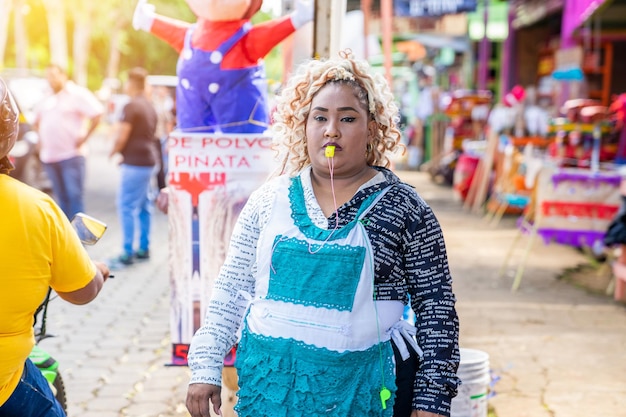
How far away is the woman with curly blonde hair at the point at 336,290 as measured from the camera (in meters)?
2.36

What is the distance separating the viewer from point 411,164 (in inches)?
947

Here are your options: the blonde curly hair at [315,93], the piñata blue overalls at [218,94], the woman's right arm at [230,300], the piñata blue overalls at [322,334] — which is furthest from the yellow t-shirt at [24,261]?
the piñata blue overalls at [218,94]

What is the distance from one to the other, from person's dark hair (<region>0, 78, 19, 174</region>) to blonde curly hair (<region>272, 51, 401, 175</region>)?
78 cm

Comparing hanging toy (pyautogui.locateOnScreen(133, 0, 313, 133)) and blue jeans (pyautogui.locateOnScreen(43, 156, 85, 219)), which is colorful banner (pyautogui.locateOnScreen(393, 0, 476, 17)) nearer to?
blue jeans (pyautogui.locateOnScreen(43, 156, 85, 219))

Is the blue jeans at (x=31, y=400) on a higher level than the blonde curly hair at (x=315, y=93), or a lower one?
lower

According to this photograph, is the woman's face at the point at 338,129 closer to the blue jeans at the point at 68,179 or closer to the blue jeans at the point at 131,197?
the blue jeans at the point at 131,197

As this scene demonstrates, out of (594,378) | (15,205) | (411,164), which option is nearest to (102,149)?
(411,164)

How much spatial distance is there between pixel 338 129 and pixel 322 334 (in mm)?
589

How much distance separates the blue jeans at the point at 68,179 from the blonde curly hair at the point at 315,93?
6.66m

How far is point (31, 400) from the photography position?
256cm

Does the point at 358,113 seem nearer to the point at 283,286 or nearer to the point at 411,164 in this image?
the point at 283,286

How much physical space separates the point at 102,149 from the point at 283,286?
1193 inches

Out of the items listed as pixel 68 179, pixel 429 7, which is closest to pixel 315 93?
pixel 68 179

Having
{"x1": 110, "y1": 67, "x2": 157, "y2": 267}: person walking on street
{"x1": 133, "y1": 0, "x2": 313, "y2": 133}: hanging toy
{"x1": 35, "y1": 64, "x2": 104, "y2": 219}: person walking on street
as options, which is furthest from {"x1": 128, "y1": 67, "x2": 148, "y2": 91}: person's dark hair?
{"x1": 133, "y1": 0, "x2": 313, "y2": 133}: hanging toy
